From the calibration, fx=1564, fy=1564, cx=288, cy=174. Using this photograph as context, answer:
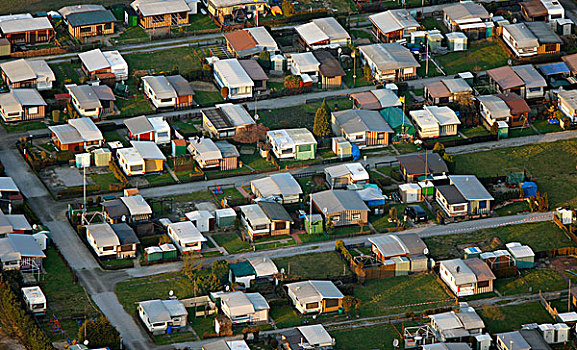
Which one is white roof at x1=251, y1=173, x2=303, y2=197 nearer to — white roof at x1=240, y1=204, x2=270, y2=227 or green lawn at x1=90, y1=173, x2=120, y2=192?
white roof at x1=240, y1=204, x2=270, y2=227

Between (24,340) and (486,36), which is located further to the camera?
(486,36)

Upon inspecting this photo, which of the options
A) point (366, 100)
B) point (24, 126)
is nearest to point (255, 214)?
point (366, 100)

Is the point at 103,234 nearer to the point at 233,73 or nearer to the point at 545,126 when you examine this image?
the point at 233,73

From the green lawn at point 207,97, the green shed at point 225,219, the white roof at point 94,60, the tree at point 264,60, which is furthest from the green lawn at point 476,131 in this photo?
the white roof at point 94,60

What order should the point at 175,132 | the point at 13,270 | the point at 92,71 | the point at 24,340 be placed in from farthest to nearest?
the point at 92,71 → the point at 175,132 → the point at 13,270 → the point at 24,340

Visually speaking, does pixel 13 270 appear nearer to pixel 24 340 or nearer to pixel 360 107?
pixel 24 340

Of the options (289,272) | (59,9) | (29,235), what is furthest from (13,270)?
(59,9)

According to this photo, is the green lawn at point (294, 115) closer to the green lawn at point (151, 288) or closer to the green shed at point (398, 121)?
the green shed at point (398, 121)

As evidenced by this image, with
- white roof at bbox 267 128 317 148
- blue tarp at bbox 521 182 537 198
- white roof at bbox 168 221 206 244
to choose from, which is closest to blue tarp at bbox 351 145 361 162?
white roof at bbox 267 128 317 148
